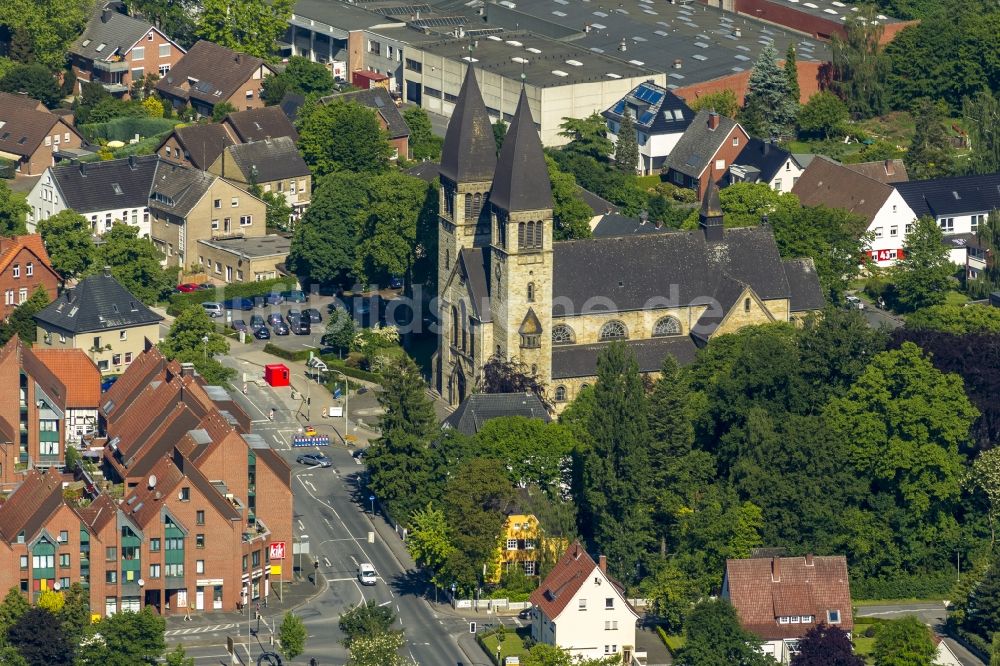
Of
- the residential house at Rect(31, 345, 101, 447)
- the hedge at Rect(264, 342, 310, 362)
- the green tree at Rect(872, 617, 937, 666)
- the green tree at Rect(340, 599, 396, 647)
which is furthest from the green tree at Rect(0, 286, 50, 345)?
the green tree at Rect(872, 617, 937, 666)

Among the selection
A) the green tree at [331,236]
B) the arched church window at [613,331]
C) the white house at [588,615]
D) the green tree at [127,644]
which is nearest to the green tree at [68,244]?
the green tree at [331,236]

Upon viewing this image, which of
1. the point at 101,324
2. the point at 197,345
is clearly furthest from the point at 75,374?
the point at 197,345

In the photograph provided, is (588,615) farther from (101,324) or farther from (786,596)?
(101,324)

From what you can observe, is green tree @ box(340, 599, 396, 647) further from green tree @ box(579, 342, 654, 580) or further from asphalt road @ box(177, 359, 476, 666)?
green tree @ box(579, 342, 654, 580)

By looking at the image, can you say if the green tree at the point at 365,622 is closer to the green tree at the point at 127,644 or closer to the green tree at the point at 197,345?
the green tree at the point at 127,644

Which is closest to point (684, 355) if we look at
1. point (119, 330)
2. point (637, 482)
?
point (637, 482)
